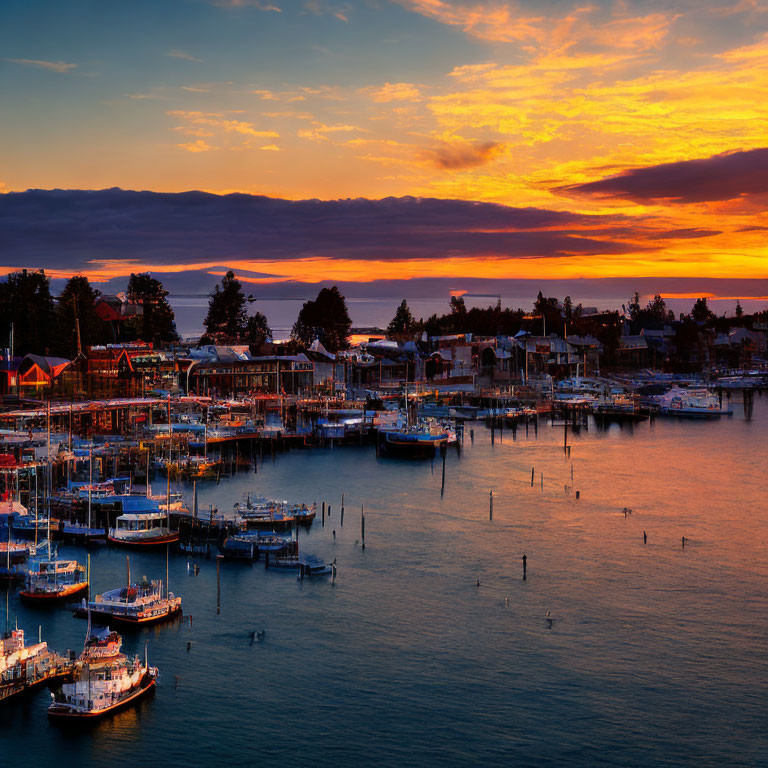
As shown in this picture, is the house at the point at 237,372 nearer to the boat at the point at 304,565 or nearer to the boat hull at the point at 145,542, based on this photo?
the boat hull at the point at 145,542

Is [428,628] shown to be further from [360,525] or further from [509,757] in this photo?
[360,525]

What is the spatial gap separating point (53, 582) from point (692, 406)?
4015 inches

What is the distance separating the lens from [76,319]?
341 feet

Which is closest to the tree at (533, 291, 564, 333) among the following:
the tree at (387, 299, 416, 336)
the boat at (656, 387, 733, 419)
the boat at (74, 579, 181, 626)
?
the tree at (387, 299, 416, 336)

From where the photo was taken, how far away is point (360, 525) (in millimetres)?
53500

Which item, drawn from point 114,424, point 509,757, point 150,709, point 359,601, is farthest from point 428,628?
point 114,424

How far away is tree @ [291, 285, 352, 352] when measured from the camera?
165962 millimetres

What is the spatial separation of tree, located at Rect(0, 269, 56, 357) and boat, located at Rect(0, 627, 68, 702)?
83065 millimetres

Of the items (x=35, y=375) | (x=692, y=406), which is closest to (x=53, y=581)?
(x=35, y=375)

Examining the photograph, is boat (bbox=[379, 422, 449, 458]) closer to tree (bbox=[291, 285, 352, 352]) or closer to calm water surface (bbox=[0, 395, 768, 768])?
calm water surface (bbox=[0, 395, 768, 768])

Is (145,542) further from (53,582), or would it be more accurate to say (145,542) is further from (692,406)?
(692,406)

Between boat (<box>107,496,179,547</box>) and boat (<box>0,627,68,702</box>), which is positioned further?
boat (<box>107,496,179,547</box>)

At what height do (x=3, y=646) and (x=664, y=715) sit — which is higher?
(x=3, y=646)

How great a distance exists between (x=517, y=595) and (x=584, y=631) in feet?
15.2
